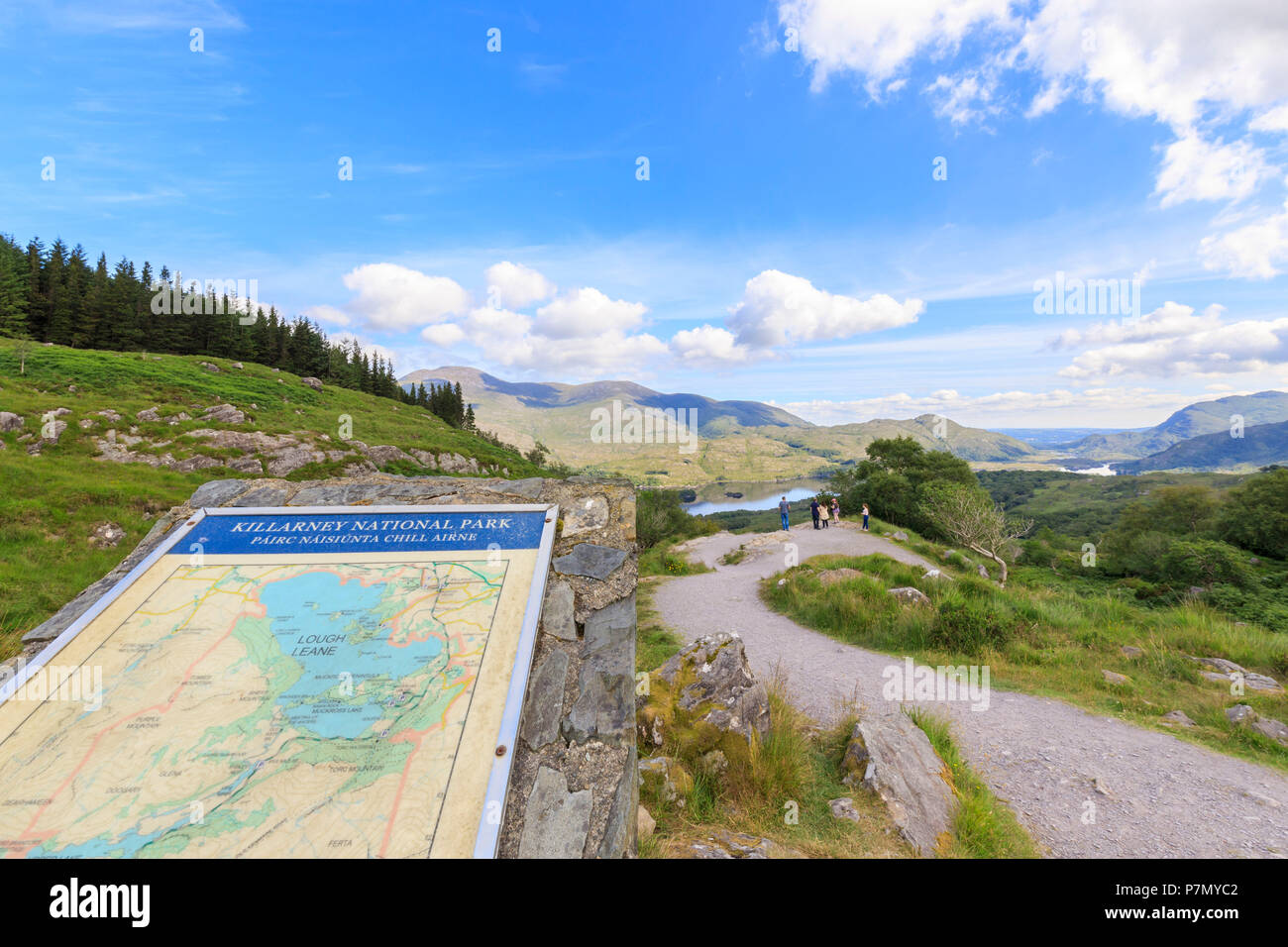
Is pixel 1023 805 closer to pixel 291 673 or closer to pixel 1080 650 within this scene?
pixel 1080 650

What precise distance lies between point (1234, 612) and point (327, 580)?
21654 millimetres

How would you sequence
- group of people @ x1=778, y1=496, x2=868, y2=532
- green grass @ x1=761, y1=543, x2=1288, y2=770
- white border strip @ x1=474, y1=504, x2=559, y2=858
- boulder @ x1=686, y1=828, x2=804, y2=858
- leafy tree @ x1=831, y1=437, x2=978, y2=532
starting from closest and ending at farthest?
white border strip @ x1=474, y1=504, x2=559, y2=858
boulder @ x1=686, y1=828, x2=804, y2=858
green grass @ x1=761, y1=543, x2=1288, y2=770
group of people @ x1=778, y1=496, x2=868, y2=532
leafy tree @ x1=831, y1=437, x2=978, y2=532

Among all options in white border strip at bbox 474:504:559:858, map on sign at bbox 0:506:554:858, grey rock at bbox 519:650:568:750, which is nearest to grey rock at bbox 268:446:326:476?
map on sign at bbox 0:506:554:858

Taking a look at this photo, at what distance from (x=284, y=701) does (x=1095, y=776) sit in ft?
26.1

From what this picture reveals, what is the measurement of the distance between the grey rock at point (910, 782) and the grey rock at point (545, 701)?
10.5 ft

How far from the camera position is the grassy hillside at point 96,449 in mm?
9312

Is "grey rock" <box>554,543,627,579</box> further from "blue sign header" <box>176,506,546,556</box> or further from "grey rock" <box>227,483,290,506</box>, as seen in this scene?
"grey rock" <box>227,483,290,506</box>

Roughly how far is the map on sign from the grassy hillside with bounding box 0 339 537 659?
13.9 feet

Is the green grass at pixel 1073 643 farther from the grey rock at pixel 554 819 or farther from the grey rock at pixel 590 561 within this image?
the grey rock at pixel 554 819

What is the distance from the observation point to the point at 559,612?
3848 millimetres

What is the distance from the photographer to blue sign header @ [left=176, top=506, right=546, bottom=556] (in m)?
4.09

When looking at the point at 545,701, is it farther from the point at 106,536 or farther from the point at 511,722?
the point at 106,536
